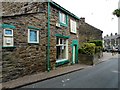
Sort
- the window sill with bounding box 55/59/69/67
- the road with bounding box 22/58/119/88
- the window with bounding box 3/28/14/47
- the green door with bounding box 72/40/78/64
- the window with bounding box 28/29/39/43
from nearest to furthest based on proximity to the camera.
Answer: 1. the road with bounding box 22/58/119/88
2. the window with bounding box 3/28/14/47
3. the window with bounding box 28/29/39/43
4. the window sill with bounding box 55/59/69/67
5. the green door with bounding box 72/40/78/64

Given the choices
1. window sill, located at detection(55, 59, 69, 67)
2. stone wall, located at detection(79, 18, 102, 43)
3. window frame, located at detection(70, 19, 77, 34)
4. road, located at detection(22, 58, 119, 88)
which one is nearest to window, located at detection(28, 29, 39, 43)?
road, located at detection(22, 58, 119, 88)

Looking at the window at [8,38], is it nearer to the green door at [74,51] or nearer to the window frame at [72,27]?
the window frame at [72,27]

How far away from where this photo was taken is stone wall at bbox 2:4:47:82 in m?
9.54

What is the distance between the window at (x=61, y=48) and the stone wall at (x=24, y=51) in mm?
2695

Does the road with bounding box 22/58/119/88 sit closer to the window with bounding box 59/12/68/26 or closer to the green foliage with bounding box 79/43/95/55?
the window with bounding box 59/12/68/26

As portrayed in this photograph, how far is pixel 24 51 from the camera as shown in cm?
1082

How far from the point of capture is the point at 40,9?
12.9m

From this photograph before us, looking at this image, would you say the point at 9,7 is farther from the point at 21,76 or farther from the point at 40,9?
the point at 21,76

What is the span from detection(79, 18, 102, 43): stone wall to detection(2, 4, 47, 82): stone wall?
1661cm

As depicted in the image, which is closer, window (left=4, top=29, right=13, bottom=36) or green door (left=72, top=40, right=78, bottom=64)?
window (left=4, top=29, right=13, bottom=36)

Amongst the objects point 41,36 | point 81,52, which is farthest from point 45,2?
point 81,52

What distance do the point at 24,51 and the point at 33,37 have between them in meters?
1.45

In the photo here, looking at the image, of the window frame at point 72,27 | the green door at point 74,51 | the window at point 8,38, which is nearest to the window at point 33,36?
the window at point 8,38

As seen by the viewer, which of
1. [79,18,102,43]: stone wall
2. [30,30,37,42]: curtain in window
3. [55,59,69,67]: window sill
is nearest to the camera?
[30,30,37,42]: curtain in window
